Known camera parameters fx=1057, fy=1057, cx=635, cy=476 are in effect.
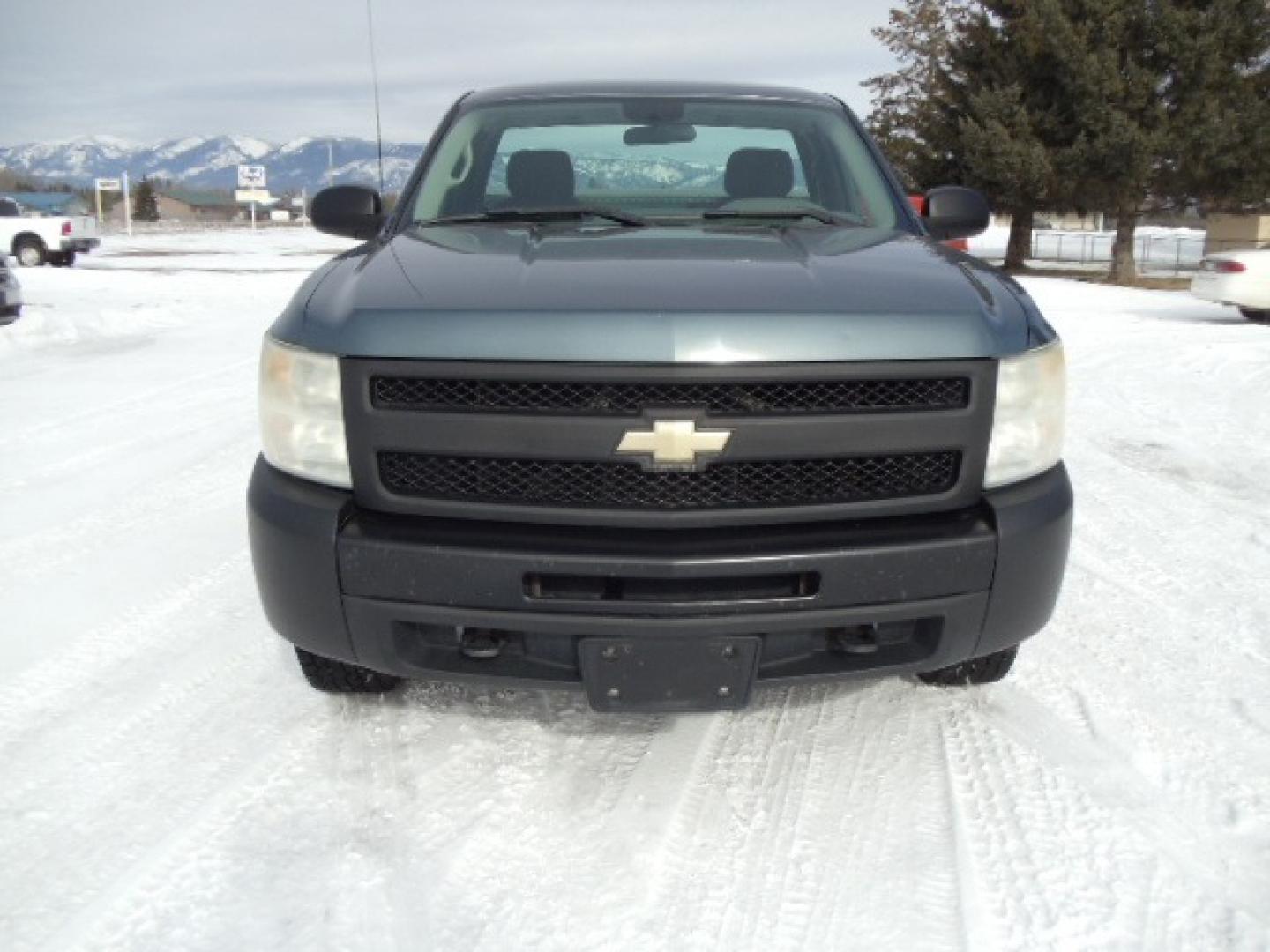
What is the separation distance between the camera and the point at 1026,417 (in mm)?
2273

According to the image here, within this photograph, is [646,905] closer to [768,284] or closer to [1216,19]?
[768,284]

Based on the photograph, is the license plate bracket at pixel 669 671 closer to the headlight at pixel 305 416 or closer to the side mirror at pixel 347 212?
the headlight at pixel 305 416

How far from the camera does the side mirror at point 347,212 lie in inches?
135

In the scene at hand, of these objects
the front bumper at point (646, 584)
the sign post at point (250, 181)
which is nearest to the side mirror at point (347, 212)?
the front bumper at point (646, 584)

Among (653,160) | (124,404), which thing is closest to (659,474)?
(653,160)

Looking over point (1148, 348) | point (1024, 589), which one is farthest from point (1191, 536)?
point (1148, 348)

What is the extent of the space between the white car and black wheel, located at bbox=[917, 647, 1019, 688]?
11311 millimetres

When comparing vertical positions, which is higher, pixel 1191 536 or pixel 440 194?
pixel 440 194

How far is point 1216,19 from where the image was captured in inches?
971

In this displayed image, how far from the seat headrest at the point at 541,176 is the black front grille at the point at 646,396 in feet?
4.26

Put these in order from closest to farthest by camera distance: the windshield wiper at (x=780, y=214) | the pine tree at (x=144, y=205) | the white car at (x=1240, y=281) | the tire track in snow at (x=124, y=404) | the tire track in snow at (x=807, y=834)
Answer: the tire track in snow at (x=807, y=834)
the windshield wiper at (x=780, y=214)
the tire track in snow at (x=124, y=404)
the white car at (x=1240, y=281)
the pine tree at (x=144, y=205)

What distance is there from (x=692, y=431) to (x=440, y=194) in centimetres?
166

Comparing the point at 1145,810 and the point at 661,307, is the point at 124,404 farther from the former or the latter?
the point at 1145,810

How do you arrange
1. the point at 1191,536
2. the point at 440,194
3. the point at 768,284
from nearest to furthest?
the point at 768,284
the point at 440,194
the point at 1191,536
